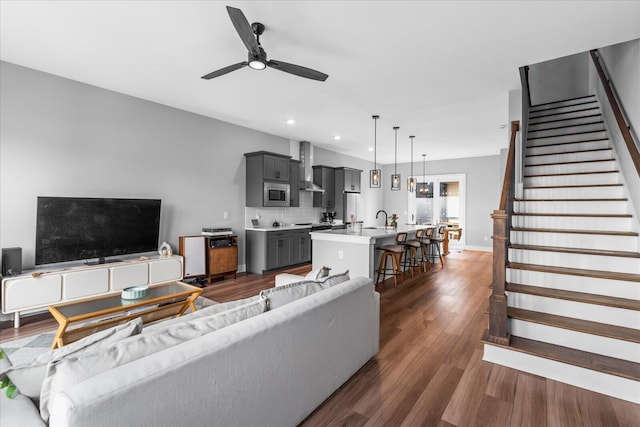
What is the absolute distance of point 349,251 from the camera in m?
4.66

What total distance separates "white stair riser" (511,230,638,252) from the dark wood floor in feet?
3.37

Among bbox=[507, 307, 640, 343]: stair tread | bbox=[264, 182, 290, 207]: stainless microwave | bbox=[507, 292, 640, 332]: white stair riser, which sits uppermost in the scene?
bbox=[264, 182, 290, 207]: stainless microwave

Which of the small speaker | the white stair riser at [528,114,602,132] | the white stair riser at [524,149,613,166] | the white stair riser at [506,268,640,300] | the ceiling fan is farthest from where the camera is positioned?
the white stair riser at [528,114,602,132]

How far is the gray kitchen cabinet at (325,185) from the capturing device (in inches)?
303

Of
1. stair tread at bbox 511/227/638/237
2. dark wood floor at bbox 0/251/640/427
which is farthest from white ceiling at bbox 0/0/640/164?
dark wood floor at bbox 0/251/640/427

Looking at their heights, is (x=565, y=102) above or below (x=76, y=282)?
above

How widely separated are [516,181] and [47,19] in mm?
5212

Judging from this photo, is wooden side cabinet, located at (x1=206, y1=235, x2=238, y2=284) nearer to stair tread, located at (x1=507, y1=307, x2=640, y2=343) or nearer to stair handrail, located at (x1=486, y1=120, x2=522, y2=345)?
stair handrail, located at (x1=486, y1=120, x2=522, y2=345)

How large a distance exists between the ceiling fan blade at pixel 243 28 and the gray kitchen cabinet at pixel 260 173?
133 inches

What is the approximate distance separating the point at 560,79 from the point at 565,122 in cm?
172

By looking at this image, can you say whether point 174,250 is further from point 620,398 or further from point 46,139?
point 620,398

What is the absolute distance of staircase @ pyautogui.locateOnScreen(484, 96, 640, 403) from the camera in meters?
2.25

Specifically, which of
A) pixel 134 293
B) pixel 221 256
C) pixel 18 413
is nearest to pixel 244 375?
pixel 18 413

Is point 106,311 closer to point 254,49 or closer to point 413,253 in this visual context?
point 254,49
